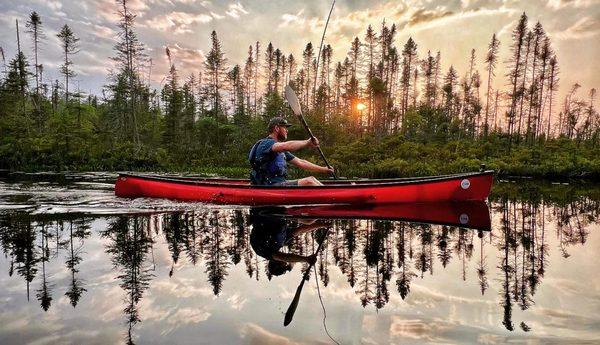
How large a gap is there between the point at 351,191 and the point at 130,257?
222 inches

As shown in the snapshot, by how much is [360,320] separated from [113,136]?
42019 millimetres

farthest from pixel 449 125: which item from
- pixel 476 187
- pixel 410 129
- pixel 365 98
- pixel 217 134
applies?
pixel 476 187

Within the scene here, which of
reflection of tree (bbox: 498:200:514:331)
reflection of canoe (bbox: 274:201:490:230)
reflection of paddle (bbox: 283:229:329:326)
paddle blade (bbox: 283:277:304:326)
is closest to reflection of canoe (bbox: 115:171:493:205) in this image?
reflection of canoe (bbox: 274:201:490:230)

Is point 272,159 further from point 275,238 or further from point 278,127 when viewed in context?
point 275,238

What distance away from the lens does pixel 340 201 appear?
29.8 ft

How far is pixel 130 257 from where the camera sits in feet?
14.5

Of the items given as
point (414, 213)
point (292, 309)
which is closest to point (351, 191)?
point (414, 213)

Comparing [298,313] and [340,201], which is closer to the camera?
[298,313]

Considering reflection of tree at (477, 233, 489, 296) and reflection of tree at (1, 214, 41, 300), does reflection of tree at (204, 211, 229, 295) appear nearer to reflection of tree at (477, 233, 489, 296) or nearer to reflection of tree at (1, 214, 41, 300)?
reflection of tree at (1, 214, 41, 300)

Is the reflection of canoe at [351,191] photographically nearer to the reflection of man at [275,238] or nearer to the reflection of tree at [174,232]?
the reflection of man at [275,238]

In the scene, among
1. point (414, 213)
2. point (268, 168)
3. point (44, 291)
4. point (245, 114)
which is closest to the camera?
point (44, 291)

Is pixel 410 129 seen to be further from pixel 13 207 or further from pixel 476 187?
pixel 13 207

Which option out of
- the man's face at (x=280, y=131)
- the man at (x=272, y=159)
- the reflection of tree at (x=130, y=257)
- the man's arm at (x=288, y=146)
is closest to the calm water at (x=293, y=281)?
the reflection of tree at (x=130, y=257)

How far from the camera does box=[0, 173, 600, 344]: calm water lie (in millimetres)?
2521
